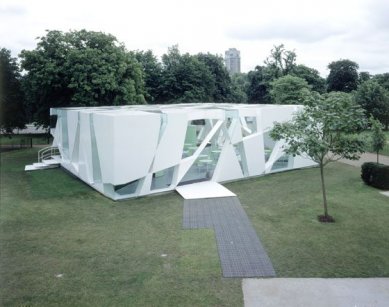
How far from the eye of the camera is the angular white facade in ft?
48.6

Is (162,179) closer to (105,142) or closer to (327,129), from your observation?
(105,142)

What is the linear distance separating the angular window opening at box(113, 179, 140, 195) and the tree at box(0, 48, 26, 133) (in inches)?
737

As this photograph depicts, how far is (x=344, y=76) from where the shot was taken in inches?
2431

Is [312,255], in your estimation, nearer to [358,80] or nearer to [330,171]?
[330,171]

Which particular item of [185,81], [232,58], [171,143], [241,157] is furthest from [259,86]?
[232,58]

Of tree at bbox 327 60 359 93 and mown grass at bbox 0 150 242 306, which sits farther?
tree at bbox 327 60 359 93

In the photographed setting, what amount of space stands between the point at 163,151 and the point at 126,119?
2.32 m

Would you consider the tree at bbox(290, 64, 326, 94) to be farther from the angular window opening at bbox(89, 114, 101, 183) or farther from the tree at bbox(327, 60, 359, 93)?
the angular window opening at bbox(89, 114, 101, 183)

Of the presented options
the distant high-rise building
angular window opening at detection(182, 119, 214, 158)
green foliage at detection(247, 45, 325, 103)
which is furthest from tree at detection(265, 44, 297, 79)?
the distant high-rise building

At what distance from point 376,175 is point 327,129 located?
6667 mm

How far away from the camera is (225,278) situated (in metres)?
8.25

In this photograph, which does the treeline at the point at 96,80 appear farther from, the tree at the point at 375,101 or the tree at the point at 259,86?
the tree at the point at 259,86

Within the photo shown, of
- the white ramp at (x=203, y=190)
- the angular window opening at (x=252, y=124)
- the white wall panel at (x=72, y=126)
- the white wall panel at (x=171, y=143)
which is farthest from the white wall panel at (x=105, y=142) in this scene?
the angular window opening at (x=252, y=124)

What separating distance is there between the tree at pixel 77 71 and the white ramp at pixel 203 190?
11958mm
